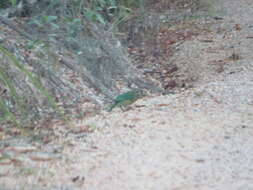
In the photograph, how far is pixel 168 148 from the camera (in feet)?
6.73

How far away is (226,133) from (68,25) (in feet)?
5.19

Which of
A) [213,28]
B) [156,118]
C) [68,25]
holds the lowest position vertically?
[213,28]

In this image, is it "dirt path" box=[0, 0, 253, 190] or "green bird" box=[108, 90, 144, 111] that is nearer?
"dirt path" box=[0, 0, 253, 190]

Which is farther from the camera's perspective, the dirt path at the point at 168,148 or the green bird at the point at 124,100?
the green bird at the point at 124,100

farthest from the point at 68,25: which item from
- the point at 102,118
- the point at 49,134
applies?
the point at 49,134

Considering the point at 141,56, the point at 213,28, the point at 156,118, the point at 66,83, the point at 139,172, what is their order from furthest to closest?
the point at 213,28 < the point at 141,56 < the point at 66,83 < the point at 156,118 < the point at 139,172

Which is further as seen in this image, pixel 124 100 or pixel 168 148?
pixel 124 100

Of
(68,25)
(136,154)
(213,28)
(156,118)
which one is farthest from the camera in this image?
(213,28)

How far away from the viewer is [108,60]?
343 centimetres

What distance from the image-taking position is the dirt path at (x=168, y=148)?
178 cm

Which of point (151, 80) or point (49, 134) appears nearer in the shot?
point (49, 134)

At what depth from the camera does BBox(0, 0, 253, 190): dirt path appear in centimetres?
178

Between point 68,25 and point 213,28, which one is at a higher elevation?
point 68,25

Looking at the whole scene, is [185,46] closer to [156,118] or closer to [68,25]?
[68,25]
